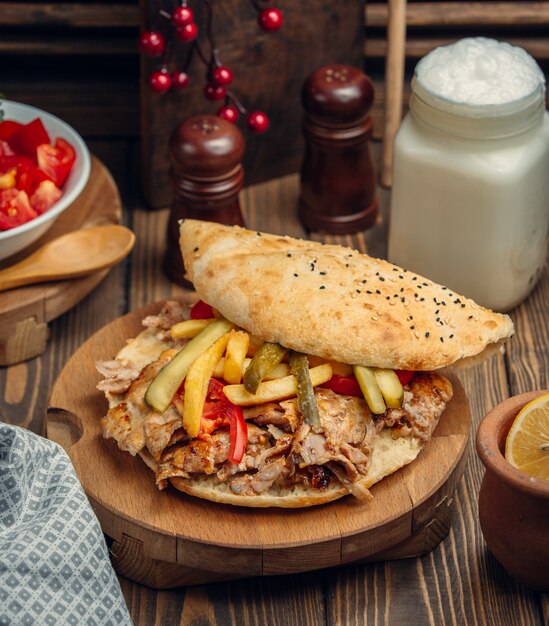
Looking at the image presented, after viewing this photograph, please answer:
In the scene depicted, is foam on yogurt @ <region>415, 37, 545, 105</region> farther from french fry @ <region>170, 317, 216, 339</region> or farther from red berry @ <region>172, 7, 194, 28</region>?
french fry @ <region>170, 317, 216, 339</region>

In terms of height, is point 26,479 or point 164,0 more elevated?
point 164,0

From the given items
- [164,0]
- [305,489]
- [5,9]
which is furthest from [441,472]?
[5,9]

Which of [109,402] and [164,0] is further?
[164,0]

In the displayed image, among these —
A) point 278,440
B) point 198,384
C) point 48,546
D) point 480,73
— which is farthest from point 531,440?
point 480,73

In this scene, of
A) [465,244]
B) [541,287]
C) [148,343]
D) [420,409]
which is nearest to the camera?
[420,409]

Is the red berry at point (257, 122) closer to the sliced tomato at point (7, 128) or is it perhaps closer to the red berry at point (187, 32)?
the red berry at point (187, 32)

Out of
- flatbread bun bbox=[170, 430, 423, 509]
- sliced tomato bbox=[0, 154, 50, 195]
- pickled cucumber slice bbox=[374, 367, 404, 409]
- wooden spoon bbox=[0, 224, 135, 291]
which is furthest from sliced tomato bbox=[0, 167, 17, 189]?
pickled cucumber slice bbox=[374, 367, 404, 409]

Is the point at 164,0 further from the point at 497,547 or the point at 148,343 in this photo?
the point at 497,547
